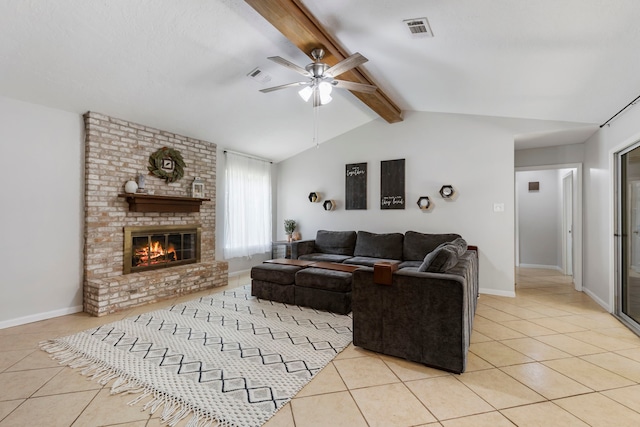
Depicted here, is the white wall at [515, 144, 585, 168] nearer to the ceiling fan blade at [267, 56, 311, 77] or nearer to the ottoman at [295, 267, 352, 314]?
the ottoman at [295, 267, 352, 314]

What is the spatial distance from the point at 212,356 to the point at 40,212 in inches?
108

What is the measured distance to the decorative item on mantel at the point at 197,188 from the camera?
16.5ft

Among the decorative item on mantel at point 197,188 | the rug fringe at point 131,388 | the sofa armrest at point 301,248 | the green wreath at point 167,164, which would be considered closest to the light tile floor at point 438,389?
the rug fringe at point 131,388

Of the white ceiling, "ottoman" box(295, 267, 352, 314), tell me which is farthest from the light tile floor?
the white ceiling

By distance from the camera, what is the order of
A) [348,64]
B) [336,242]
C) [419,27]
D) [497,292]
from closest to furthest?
[419,27], [348,64], [497,292], [336,242]

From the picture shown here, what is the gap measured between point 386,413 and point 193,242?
4207 millimetres

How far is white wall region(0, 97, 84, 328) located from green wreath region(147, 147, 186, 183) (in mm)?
874

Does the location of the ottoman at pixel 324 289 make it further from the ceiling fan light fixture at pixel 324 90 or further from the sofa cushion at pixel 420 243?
the ceiling fan light fixture at pixel 324 90

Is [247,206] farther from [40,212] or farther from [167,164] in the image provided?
[40,212]

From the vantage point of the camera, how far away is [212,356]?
2518 mm

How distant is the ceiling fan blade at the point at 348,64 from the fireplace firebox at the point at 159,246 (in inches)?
133

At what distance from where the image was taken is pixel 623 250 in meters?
3.44

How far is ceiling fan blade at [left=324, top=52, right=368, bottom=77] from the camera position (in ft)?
8.42

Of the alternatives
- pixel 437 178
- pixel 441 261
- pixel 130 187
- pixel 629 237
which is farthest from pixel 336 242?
pixel 629 237
